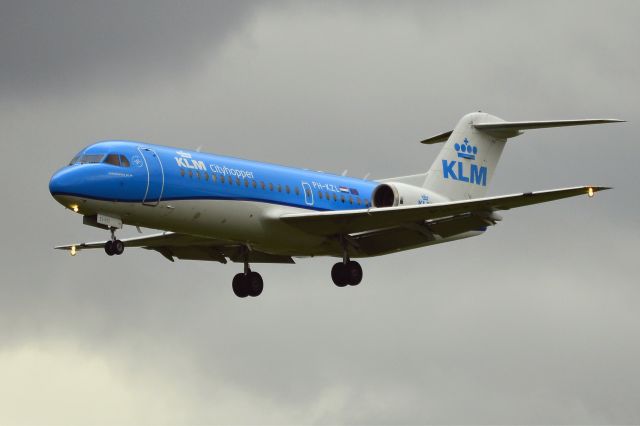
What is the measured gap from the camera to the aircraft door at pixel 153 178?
39531 millimetres

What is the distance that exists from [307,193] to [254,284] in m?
3.67

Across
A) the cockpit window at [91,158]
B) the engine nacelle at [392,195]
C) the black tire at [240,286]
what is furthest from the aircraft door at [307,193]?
the cockpit window at [91,158]

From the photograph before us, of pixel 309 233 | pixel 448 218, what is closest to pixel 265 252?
pixel 309 233

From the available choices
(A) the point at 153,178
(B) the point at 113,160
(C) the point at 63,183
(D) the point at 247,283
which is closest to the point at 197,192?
(A) the point at 153,178

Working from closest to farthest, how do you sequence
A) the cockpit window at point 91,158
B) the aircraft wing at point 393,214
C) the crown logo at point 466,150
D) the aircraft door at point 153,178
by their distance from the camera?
the cockpit window at point 91,158 < the aircraft door at point 153,178 < the aircraft wing at point 393,214 < the crown logo at point 466,150

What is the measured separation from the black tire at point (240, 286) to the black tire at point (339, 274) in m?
3.09

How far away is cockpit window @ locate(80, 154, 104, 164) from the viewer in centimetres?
3934

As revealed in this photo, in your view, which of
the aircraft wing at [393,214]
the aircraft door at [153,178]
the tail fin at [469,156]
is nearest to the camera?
the aircraft door at [153,178]

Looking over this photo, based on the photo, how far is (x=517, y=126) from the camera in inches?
1873

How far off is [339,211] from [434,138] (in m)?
7.85

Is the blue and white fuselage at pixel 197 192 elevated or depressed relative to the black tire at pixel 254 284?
elevated

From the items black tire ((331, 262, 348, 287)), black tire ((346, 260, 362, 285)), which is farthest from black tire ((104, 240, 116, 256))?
black tire ((346, 260, 362, 285))

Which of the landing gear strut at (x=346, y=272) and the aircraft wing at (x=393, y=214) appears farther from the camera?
the landing gear strut at (x=346, y=272)

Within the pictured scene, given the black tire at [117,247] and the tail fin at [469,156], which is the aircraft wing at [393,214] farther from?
the tail fin at [469,156]
